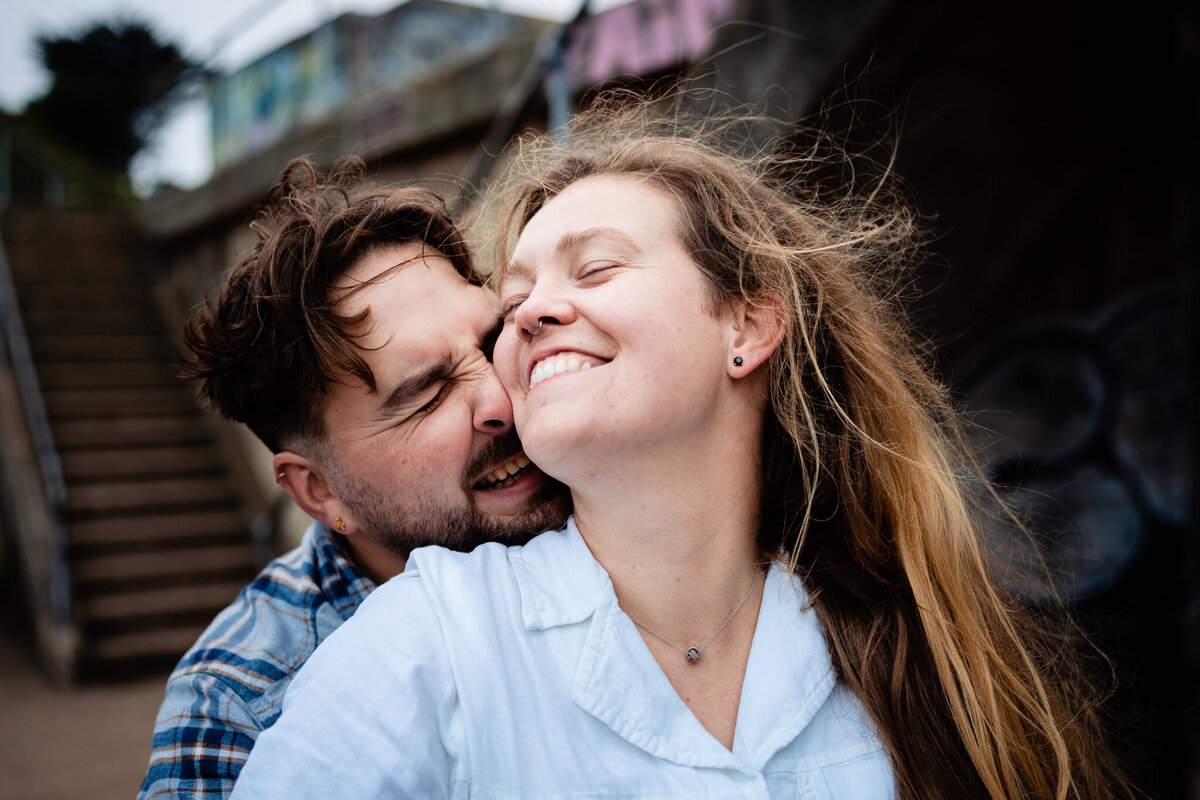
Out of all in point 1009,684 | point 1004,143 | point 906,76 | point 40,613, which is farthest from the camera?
point 40,613

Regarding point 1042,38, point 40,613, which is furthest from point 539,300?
point 40,613

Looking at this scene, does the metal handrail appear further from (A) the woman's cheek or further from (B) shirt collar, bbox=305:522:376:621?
(A) the woman's cheek

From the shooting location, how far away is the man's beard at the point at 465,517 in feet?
5.84

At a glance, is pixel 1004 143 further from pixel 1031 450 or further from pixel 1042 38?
pixel 1031 450

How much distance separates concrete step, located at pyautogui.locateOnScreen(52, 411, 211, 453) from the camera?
7543mm

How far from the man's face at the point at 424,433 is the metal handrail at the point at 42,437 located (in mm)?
5592

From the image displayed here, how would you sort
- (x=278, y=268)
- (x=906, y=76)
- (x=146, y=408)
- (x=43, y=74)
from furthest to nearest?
(x=43, y=74), (x=146, y=408), (x=906, y=76), (x=278, y=268)

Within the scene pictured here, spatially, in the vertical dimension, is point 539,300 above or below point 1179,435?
above

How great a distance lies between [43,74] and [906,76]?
74.5ft

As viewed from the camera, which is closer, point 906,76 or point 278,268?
point 278,268

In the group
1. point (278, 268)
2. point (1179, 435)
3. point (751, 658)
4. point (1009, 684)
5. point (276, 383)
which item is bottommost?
point (1009, 684)

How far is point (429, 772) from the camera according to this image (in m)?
1.26

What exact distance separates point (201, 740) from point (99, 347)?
27.6ft

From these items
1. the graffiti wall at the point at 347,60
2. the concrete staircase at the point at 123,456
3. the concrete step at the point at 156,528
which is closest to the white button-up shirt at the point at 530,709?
the concrete staircase at the point at 123,456
